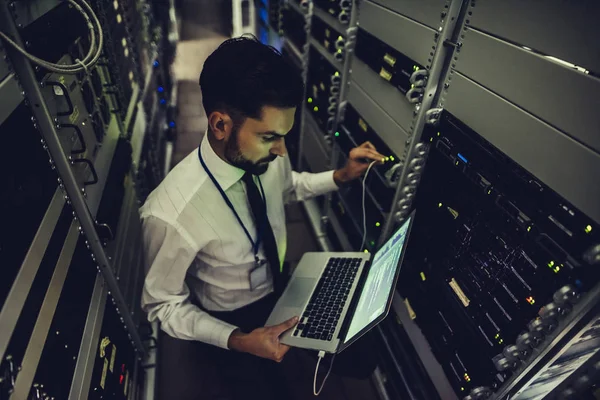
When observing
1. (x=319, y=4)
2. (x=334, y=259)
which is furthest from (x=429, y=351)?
(x=319, y=4)

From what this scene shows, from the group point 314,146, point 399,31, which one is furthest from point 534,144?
point 314,146

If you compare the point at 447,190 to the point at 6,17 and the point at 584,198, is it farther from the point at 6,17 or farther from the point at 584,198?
the point at 6,17

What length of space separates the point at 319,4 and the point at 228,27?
6.71m

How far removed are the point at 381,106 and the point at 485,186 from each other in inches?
29.3

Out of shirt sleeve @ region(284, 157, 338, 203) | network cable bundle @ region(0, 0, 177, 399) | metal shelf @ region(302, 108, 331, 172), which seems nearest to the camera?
network cable bundle @ region(0, 0, 177, 399)

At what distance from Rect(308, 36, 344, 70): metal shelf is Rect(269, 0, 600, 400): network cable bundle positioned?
185 mm

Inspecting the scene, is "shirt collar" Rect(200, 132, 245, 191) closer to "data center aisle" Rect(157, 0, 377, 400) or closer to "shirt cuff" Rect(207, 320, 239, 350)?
"shirt cuff" Rect(207, 320, 239, 350)

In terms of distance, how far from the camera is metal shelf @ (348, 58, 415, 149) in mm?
1473

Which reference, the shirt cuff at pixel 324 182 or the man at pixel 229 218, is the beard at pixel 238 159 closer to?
the man at pixel 229 218

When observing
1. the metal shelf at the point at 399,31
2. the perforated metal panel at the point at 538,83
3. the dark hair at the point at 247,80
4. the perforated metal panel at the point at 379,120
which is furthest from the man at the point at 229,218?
the perforated metal panel at the point at 538,83

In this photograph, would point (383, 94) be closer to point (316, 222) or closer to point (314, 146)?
point (314, 146)

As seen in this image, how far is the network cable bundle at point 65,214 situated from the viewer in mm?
880

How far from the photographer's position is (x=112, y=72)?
2025mm

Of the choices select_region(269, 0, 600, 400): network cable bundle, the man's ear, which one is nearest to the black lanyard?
the man's ear
